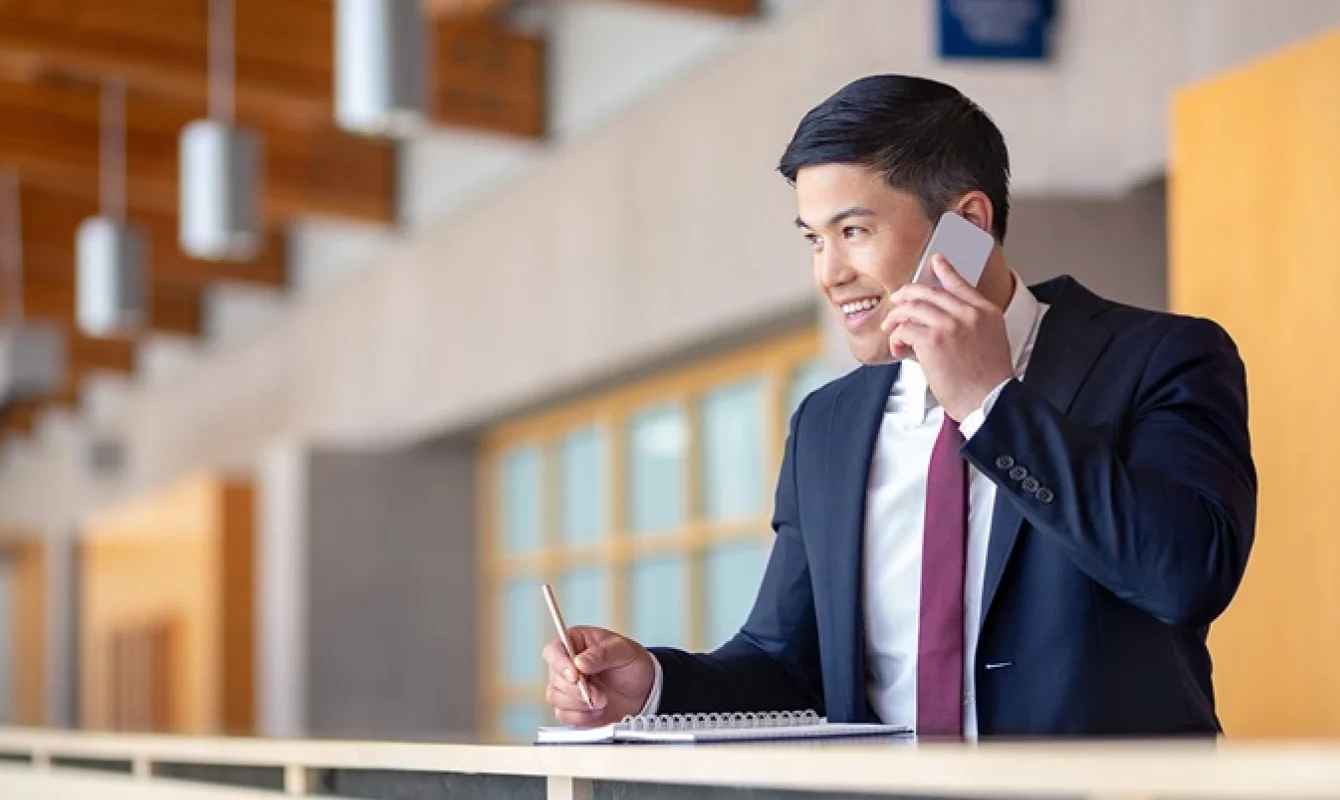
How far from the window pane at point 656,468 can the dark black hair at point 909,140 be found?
19.7 ft

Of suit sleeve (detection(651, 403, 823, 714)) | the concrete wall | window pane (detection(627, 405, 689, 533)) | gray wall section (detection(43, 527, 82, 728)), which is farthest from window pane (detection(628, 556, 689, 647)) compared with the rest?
gray wall section (detection(43, 527, 82, 728))

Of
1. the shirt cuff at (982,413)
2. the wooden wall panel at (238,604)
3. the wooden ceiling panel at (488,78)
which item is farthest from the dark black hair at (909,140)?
the wooden wall panel at (238,604)

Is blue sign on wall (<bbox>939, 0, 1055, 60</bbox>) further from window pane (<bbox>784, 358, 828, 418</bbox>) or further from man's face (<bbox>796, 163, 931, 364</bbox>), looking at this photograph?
man's face (<bbox>796, 163, 931, 364</bbox>)

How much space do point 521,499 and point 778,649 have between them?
7.66 meters

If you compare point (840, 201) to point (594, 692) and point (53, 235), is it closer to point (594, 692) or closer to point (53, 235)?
point (594, 692)

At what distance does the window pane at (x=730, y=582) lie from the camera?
25.3ft

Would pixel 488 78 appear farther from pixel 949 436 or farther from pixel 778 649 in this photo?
pixel 949 436

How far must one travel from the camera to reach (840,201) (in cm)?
227

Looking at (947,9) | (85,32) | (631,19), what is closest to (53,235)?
(85,32)

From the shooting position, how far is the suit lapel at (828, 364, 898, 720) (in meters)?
2.27

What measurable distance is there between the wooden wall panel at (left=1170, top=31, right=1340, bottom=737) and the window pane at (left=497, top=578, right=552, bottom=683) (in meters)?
5.65

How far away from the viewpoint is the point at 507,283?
8992 mm

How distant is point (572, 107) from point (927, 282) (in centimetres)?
646

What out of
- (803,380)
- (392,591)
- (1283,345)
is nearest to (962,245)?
(1283,345)
